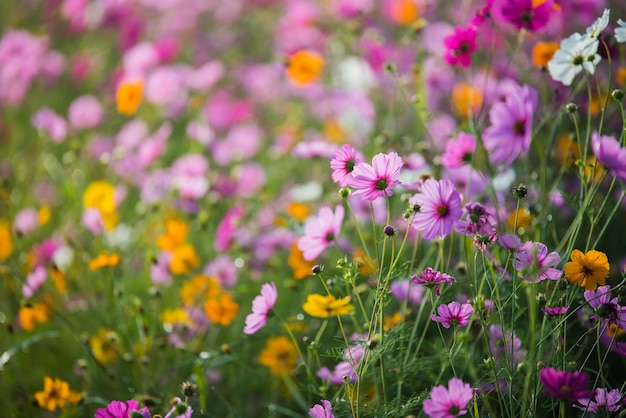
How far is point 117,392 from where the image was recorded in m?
1.09

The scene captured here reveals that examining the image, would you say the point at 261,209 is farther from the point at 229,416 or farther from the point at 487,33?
the point at 487,33

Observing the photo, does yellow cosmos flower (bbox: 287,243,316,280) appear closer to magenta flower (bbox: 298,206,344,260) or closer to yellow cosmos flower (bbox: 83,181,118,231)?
magenta flower (bbox: 298,206,344,260)

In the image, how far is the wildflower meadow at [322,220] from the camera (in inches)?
30.2

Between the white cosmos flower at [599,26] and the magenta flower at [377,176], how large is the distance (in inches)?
11.7

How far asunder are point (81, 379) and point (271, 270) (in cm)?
44

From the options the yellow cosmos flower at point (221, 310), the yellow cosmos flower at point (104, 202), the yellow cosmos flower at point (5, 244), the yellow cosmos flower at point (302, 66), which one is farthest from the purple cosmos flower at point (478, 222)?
the yellow cosmos flower at point (5, 244)

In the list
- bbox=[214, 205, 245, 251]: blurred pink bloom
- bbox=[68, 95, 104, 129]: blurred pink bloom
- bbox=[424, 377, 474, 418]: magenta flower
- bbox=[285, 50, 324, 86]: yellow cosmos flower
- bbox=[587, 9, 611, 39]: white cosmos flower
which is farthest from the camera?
bbox=[68, 95, 104, 129]: blurred pink bloom

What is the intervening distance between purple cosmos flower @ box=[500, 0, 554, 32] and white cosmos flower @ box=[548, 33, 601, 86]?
91 mm

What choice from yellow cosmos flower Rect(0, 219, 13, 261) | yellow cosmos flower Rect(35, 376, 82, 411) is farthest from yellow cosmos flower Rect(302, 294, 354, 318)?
yellow cosmos flower Rect(0, 219, 13, 261)

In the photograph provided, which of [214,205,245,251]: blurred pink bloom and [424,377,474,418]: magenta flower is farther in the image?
[214,205,245,251]: blurred pink bloom

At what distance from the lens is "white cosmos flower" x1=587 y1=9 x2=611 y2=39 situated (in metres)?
0.76

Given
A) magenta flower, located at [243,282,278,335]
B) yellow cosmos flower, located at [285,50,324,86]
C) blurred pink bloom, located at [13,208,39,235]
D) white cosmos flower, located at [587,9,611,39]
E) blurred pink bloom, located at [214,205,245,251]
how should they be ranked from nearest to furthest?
white cosmos flower, located at [587,9,611,39] → magenta flower, located at [243,282,278,335] → blurred pink bloom, located at [214,205,245,251] → yellow cosmos flower, located at [285,50,324,86] → blurred pink bloom, located at [13,208,39,235]

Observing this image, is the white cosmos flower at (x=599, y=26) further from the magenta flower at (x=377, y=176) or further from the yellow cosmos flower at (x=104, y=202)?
the yellow cosmos flower at (x=104, y=202)

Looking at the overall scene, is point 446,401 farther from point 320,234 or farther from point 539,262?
point 320,234
